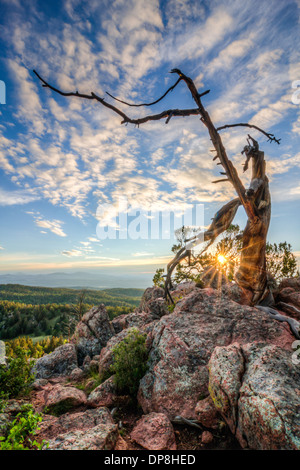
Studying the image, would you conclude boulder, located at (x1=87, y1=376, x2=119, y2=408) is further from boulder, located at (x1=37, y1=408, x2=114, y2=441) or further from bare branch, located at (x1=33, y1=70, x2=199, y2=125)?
bare branch, located at (x1=33, y1=70, x2=199, y2=125)

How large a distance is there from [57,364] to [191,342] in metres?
10.9

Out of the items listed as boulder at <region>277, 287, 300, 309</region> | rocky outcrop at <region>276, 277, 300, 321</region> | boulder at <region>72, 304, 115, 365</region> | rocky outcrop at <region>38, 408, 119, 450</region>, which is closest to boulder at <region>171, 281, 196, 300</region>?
rocky outcrop at <region>276, 277, 300, 321</region>

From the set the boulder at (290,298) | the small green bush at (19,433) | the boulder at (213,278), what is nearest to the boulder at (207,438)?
the small green bush at (19,433)

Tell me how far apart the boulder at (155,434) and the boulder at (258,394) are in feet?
5.45

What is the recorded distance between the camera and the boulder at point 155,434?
18.8 feet

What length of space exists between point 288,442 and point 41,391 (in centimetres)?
1103

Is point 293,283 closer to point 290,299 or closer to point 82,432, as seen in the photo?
point 290,299

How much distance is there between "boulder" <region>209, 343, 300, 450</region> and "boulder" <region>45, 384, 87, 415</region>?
6.22 m

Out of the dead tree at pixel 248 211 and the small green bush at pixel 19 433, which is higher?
the dead tree at pixel 248 211

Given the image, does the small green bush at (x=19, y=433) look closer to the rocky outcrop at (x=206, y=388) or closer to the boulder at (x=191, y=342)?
the rocky outcrop at (x=206, y=388)

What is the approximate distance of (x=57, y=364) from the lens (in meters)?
14.3

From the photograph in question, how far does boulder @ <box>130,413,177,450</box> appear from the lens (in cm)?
573
